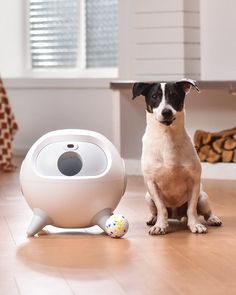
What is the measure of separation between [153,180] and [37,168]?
51 centimetres

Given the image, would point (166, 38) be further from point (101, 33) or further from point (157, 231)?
point (157, 231)

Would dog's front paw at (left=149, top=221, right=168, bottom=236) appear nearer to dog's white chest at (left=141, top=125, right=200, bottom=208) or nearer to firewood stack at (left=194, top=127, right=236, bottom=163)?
dog's white chest at (left=141, top=125, right=200, bottom=208)

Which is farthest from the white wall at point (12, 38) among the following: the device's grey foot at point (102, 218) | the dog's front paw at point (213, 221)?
the device's grey foot at point (102, 218)

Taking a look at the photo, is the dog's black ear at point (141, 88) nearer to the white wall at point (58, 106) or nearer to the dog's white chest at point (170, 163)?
the dog's white chest at point (170, 163)

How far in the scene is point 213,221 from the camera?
380cm

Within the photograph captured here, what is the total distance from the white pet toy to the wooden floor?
0.08m

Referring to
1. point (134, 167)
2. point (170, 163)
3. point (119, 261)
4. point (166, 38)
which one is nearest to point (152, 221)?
Result: point (170, 163)

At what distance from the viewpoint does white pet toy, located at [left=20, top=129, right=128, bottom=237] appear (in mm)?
3510

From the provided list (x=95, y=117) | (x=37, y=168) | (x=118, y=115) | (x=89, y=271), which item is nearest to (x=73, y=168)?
(x=37, y=168)

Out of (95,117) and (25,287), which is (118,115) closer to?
(95,117)

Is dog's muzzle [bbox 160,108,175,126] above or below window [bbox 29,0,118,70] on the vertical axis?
below

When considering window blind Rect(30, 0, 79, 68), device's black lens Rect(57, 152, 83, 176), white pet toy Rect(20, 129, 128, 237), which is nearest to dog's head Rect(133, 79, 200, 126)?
white pet toy Rect(20, 129, 128, 237)

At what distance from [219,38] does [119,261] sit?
3.04 meters

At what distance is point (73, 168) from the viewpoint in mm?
3658
